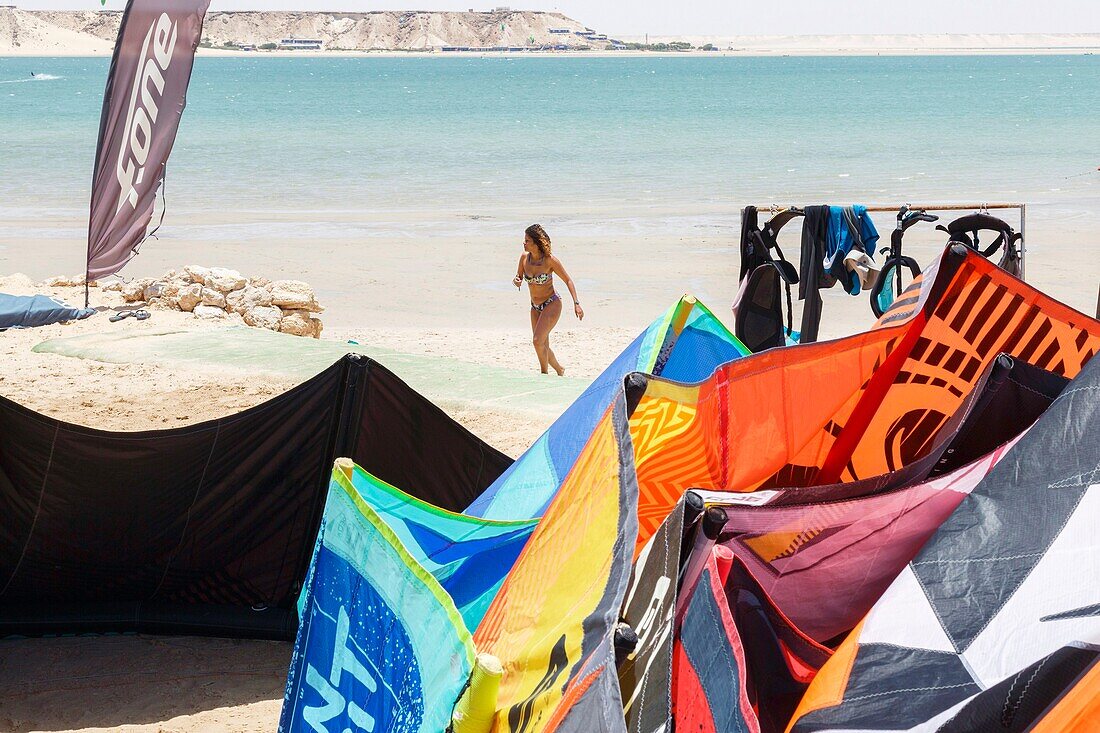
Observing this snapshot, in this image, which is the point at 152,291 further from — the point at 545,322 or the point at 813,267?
the point at 813,267

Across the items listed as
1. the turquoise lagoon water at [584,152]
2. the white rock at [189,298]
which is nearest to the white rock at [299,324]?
the white rock at [189,298]

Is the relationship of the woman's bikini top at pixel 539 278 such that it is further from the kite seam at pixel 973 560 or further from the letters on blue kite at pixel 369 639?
the kite seam at pixel 973 560

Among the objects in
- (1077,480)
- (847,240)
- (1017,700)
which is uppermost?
(847,240)

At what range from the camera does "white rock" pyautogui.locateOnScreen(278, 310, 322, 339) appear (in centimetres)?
1038

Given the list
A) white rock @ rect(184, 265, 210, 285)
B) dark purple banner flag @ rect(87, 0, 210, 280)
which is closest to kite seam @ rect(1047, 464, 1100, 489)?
dark purple banner flag @ rect(87, 0, 210, 280)

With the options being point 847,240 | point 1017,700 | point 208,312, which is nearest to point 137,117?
point 208,312

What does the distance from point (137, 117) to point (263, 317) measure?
6.98 feet

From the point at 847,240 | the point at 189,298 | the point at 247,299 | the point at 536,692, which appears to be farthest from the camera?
the point at 189,298

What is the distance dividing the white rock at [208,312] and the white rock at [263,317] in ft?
0.88

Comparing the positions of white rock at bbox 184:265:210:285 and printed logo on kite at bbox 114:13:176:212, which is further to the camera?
white rock at bbox 184:265:210:285

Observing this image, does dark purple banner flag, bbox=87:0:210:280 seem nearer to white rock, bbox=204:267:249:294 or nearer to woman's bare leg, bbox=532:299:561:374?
white rock, bbox=204:267:249:294

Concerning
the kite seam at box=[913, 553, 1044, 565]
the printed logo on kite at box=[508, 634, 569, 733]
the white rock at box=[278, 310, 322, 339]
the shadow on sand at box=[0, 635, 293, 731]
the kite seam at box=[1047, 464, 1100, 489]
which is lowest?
the shadow on sand at box=[0, 635, 293, 731]

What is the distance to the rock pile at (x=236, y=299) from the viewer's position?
34.1 ft

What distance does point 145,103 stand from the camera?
907cm
